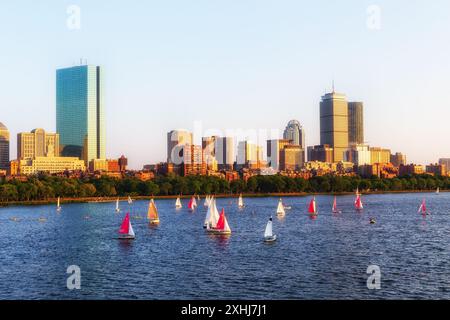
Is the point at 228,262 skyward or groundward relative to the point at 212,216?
groundward

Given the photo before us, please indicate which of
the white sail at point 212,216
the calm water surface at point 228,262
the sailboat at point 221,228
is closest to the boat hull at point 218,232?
the sailboat at point 221,228

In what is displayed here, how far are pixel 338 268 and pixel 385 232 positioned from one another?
3533 centimetres

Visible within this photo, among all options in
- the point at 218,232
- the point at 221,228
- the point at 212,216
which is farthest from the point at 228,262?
the point at 212,216

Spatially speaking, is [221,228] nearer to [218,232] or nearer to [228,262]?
[218,232]

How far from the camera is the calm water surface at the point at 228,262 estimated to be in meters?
43.7

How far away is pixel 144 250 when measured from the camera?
67.1 meters

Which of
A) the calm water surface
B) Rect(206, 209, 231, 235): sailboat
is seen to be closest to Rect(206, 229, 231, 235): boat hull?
Rect(206, 209, 231, 235): sailboat

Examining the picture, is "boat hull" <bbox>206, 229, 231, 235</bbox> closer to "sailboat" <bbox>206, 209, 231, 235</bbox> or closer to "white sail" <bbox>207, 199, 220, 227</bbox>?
"sailboat" <bbox>206, 209, 231, 235</bbox>

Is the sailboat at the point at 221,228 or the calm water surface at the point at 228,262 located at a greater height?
the sailboat at the point at 221,228

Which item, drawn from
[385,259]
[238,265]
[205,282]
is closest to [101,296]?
[205,282]

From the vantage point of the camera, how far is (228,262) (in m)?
56.7

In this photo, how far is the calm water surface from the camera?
4372 centimetres

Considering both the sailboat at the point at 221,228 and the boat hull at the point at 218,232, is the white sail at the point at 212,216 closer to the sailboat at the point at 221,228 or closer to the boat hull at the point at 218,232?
the boat hull at the point at 218,232

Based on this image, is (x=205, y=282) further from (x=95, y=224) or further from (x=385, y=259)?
(x=95, y=224)
